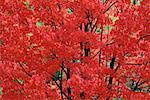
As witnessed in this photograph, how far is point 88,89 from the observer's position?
380 inches

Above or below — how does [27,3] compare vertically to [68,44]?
above

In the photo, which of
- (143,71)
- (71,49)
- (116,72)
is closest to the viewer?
(71,49)

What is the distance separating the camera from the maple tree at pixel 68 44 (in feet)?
32.0

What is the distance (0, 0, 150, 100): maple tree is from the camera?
974 cm

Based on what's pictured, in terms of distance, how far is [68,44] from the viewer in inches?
391

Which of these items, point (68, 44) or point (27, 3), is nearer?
point (68, 44)

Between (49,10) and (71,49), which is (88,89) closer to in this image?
(71,49)

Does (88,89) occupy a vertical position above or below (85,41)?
below

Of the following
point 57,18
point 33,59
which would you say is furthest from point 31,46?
point 57,18

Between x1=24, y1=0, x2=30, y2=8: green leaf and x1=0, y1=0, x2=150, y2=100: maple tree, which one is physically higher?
x1=24, y1=0, x2=30, y2=8: green leaf

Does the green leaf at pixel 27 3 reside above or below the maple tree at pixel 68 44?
above

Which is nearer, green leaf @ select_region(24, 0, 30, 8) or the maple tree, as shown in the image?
the maple tree

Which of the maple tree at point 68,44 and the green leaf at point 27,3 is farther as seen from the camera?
the green leaf at point 27,3

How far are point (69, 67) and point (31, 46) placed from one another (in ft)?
4.60
